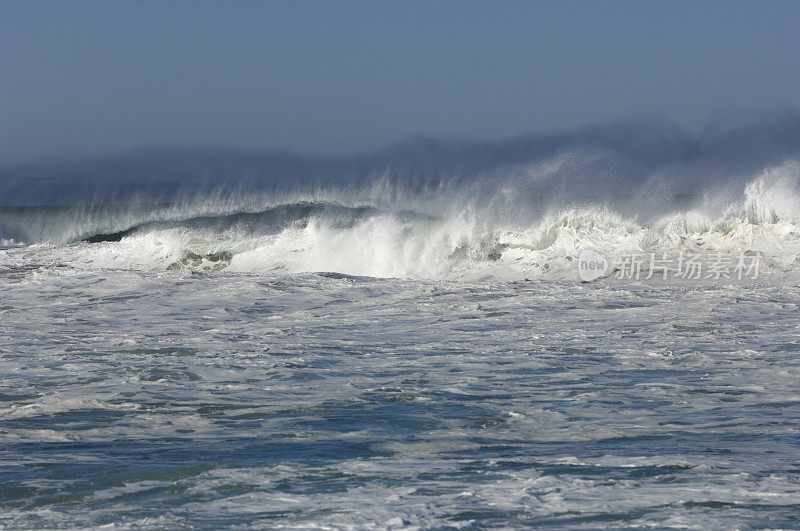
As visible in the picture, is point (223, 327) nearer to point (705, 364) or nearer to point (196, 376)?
point (196, 376)

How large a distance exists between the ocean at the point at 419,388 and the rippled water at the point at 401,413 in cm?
2

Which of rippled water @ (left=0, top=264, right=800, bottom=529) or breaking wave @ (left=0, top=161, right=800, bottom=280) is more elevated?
breaking wave @ (left=0, top=161, right=800, bottom=280)

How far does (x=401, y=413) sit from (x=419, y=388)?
1.61ft

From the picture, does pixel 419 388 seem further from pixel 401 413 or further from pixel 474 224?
pixel 474 224

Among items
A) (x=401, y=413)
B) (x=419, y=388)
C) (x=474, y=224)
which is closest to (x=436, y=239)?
(x=474, y=224)

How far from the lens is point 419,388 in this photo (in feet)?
14.4

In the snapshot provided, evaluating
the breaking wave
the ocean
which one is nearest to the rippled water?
the ocean

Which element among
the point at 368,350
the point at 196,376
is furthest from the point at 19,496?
the point at 368,350

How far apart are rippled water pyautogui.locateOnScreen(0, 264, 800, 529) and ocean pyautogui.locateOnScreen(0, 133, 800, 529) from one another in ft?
0.05

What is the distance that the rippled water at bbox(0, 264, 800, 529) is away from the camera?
2578 millimetres

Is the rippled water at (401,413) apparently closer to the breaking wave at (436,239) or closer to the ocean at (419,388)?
the ocean at (419,388)

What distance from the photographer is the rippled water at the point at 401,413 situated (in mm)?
2578

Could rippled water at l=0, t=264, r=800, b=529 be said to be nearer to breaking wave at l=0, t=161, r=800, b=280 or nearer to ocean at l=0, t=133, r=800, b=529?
ocean at l=0, t=133, r=800, b=529

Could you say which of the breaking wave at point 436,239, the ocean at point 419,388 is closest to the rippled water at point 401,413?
the ocean at point 419,388
